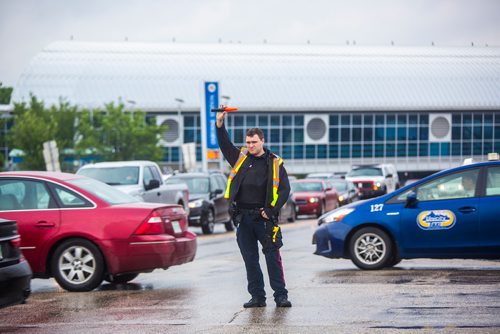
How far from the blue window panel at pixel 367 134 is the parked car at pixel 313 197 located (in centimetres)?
5645

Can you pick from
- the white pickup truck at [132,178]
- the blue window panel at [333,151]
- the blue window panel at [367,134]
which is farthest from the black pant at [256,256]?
the blue window panel at [367,134]

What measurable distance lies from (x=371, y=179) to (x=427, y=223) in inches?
1433

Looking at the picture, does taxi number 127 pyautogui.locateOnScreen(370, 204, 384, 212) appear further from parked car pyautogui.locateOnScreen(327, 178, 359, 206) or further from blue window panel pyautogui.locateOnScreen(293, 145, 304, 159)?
blue window panel pyautogui.locateOnScreen(293, 145, 304, 159)

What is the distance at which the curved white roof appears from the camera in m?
94.6

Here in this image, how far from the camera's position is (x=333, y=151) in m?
95.7

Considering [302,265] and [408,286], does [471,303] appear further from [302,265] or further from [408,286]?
[302,265]

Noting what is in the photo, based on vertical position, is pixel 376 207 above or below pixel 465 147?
below

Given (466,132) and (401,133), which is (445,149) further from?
(401,133)

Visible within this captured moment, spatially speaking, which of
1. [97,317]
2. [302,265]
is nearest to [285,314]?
[97,317]

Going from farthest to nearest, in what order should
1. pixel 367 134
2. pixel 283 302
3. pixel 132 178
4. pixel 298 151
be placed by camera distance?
pixel 367 134
pixel 298 151
pixel 132 178
pixel 283 302

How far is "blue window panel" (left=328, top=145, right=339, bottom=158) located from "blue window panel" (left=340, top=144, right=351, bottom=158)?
423 millimetres

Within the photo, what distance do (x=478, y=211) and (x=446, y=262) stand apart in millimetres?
2254

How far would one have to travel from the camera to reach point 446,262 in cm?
1559

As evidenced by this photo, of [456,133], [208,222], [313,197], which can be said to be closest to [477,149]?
[456,133]
